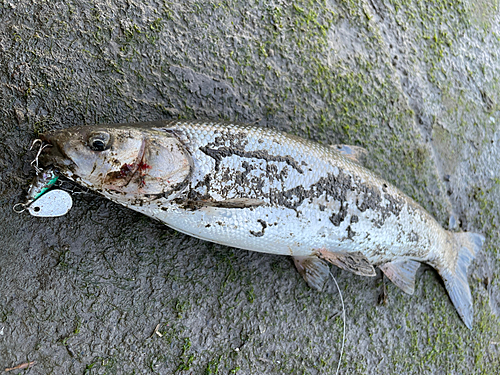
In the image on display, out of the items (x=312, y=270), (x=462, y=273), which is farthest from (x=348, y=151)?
(x=462, y=273)

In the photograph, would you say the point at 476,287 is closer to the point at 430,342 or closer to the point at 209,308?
the point at 430,342

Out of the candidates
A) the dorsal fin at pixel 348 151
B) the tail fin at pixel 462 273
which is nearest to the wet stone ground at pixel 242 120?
the tail fin at pixel 462 273

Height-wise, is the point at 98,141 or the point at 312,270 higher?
the point at 98,141

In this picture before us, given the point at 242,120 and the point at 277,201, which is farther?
the point at 242,120

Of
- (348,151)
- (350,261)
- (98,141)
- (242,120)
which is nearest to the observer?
(98,141)

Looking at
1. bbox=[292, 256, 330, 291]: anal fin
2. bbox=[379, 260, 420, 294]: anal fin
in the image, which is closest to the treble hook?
bbox=[292, 256, 330, 291]: anal fin

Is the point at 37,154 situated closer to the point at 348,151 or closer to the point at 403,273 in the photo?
the point at 348,151
